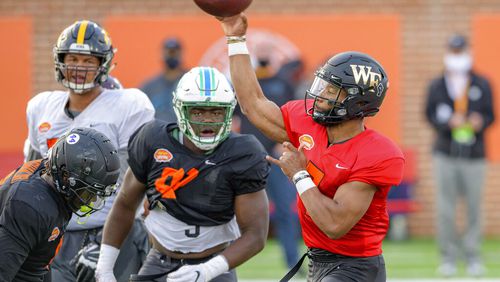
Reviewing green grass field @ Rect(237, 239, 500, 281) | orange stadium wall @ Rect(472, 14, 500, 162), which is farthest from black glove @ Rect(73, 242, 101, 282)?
orange stadium wall @ Rect(472, 14, 500, 162)

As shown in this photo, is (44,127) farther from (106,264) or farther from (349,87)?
(349,87)

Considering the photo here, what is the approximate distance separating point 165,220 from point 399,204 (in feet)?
23.5

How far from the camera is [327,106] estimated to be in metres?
4.95

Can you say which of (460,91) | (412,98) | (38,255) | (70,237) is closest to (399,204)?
(412,98)

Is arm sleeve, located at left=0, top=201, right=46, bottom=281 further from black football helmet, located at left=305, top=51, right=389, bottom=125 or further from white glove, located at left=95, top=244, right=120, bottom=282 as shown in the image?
black football helmet, located at left=305, top=51, right=389, bottom=125

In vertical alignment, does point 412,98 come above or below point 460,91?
below

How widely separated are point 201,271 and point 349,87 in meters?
1.15

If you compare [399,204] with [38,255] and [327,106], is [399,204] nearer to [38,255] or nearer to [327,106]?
[327,106]

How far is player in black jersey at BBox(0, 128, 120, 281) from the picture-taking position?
4188 millimetres

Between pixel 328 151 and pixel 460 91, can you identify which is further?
pixel 460 91

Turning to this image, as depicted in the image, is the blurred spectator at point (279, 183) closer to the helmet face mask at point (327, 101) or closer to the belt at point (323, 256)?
the belt at point (323, 256)

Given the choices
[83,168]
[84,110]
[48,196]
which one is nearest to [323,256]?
[83,168]

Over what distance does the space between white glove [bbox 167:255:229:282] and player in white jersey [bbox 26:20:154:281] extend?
77cm

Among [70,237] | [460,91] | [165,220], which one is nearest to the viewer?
[165,220]
